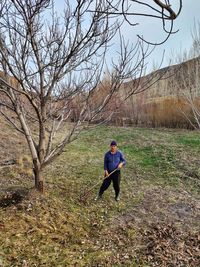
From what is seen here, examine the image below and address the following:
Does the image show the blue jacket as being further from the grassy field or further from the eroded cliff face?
the eroded cliff face

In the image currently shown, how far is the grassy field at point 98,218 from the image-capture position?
437 cm

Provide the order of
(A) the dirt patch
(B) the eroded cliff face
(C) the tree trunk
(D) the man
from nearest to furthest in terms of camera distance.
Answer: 1. (A) the dirt patch
2. (C) the tree trunk
3. (D) the man
4. (B) the eroded cliff face

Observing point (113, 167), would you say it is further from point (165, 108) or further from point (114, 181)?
point (165, 108)

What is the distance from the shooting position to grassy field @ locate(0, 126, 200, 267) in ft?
14.3

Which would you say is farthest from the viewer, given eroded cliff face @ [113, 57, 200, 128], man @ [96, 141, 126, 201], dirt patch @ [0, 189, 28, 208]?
eroded cliff face @ [113, 57, 200, 128]

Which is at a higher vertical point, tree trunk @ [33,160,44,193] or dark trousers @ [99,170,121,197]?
tree trunk @ [33,160,44,193]

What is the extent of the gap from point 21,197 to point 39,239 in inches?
43.5

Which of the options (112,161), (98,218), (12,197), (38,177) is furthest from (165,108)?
(12,197)

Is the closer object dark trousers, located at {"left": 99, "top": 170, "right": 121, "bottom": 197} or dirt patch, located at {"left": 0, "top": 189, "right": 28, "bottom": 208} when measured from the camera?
dirt patch, located at {"left": 0, "top": 189, "right": 28, "bottom": 208}

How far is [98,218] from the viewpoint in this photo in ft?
18.7

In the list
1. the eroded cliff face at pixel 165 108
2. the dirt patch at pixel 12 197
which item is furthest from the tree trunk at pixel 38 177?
the eroded cliff face at pixel 165 108

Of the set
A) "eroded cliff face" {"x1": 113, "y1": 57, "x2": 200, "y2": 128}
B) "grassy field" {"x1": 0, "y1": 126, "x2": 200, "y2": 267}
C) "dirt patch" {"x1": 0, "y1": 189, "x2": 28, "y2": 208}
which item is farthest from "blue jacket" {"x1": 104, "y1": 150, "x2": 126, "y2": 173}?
"eroded cliff face" {"x1": 113, "y1": 57, "x2": 200, "y2": 128}

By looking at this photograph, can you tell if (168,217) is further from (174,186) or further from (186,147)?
(186,147)

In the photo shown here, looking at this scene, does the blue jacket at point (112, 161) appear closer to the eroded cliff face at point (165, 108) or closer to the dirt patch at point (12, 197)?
the dirt patch at point (12, 197)
